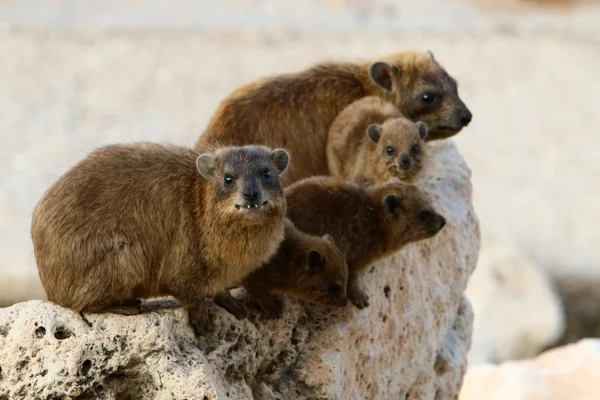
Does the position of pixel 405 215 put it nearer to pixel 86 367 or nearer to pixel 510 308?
pixel 86 367

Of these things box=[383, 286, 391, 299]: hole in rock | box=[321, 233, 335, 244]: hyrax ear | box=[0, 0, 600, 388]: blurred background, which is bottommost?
box=[0, 0, 600, 388]: blurred background

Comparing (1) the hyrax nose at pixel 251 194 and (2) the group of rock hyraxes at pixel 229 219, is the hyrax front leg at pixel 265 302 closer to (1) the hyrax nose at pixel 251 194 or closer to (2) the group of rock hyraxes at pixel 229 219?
(2) the group of rock hyraxes at pixel 229 219

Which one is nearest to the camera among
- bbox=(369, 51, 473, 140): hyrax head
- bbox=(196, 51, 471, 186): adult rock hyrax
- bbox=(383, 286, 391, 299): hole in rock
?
bbox=(383, 286, 391, 299): hole in rock

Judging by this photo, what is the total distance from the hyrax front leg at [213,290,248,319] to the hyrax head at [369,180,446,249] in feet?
4.19

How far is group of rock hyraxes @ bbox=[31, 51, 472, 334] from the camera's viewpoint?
5949 millimetres

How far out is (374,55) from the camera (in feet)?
72.2

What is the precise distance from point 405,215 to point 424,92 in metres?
1.64

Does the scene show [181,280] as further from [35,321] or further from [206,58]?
[206,58]

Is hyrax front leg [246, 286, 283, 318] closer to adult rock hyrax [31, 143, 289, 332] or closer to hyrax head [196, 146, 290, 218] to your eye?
adult rock hyrax [31, 143, 289, 332]

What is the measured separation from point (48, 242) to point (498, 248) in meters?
11.5

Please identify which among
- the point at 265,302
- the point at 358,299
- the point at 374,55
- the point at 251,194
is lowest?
the point at 374,55

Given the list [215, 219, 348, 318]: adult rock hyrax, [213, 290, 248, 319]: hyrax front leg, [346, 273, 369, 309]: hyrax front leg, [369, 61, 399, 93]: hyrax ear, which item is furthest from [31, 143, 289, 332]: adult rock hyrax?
[369, 61, 399, 93]: hyrax ear

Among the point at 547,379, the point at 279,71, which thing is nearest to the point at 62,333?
the point at 547,379

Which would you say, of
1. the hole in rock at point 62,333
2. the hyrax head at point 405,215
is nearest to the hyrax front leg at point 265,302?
the hyrax head at point 405,215
